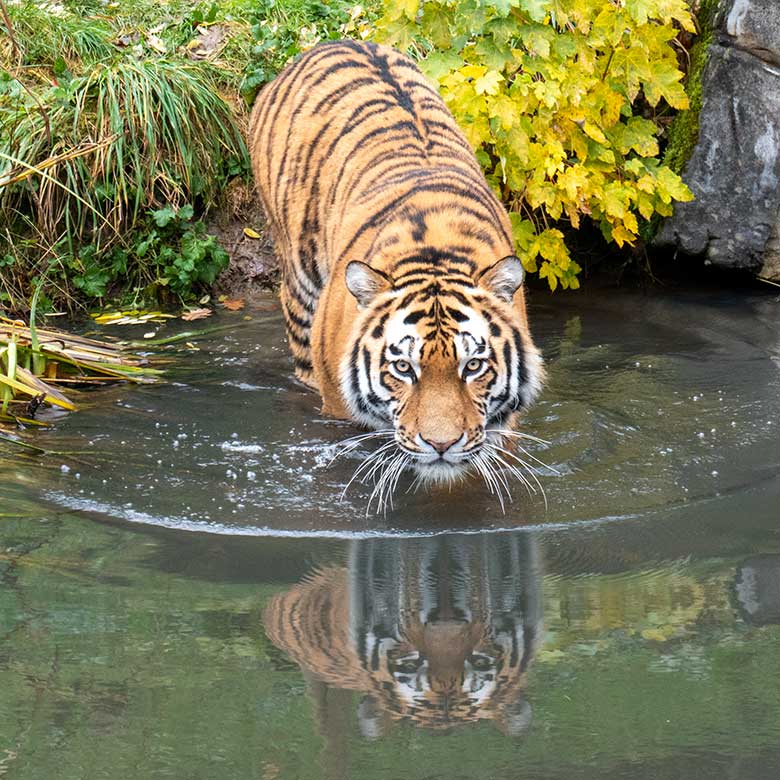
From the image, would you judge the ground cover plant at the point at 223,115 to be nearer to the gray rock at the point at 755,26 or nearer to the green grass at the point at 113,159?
the green grass at the point at 113,159

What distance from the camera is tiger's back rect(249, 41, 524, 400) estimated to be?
13.9 feet

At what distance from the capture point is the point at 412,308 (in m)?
3.90

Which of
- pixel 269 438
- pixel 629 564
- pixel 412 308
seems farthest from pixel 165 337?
pixel 629 564

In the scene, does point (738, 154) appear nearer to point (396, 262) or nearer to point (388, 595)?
point (396, 262)

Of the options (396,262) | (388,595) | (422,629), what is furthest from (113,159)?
(422,629)

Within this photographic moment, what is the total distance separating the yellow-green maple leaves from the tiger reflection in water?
2.16m

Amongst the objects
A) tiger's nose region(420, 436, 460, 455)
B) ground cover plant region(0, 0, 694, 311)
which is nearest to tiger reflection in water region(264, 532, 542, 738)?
tiger's nose region(420, 436, 460, 455)

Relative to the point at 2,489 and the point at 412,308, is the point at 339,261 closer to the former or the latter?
the point at 412,308

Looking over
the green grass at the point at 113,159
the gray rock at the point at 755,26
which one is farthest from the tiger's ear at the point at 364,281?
the gray rock at the point at 755,26

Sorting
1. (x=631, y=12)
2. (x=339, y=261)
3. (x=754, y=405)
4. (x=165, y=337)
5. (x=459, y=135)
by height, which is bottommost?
(x=165, y=337)

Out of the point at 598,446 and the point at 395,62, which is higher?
the point at 395,62

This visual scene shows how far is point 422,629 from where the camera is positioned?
10.2 feet

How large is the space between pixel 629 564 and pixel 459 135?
2.03 m

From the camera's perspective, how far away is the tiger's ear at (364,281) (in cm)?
392
